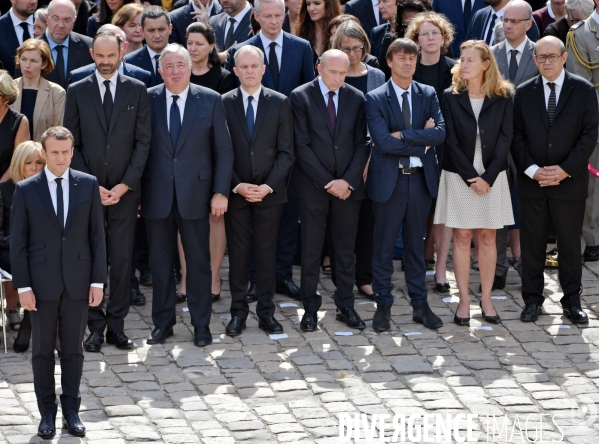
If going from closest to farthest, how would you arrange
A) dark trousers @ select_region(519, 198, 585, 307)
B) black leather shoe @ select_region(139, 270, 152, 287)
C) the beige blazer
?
dark trousers @ select_region(519, 198, 585, 307) < the beige blazer < black leather shoe @ select_region(139, 270, 152, 287)

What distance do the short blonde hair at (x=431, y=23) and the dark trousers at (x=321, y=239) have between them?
1860 millimetres

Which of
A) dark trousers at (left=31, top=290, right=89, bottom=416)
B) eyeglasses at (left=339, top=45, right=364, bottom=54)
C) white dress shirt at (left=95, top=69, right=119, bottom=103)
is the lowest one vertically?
dark trousers at (left=31, top=290, right=89, bottom=416)

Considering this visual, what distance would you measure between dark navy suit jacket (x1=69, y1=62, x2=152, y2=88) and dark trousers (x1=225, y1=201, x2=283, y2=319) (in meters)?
1.58

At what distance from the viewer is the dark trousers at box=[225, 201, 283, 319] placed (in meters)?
9.87

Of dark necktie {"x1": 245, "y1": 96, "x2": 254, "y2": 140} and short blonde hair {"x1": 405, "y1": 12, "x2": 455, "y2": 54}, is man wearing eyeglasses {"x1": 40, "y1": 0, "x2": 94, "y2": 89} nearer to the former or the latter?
dark necktie {"x1": 245, "y1": 96, "x2": 254, "y2": 140}

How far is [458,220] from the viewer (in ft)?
32.9

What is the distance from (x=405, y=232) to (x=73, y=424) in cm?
358

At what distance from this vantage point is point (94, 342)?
9500mm

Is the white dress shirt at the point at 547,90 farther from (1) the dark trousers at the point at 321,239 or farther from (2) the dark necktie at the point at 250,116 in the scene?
(2) the dark necktie at the point at 250,116

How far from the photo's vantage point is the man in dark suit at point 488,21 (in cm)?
1166

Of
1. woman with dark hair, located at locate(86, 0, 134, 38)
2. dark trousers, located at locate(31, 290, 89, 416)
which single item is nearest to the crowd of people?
woman with dark hair, located at locate(86, 0, 134, 38)

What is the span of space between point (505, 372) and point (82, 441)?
3464mm

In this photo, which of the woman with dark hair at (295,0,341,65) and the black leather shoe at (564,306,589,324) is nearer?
the black leather shoe at (564,306,589,324)

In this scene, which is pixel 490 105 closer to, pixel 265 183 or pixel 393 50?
pixel 393 50
